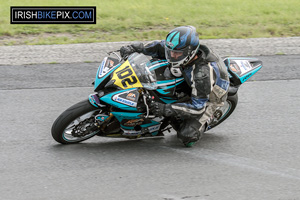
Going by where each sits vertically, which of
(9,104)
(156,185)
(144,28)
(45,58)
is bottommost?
(156,185)

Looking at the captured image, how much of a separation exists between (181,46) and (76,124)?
1415 millimetres

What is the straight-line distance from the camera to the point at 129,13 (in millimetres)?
12633

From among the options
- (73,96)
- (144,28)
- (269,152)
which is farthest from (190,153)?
(144,28)

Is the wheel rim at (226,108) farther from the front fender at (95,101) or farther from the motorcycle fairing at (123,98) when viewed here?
the front fender at (95,101)

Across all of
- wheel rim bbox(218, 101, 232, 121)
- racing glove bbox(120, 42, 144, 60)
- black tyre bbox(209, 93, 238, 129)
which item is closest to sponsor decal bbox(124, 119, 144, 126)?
racing glove bbox(120, 42, 144, 60)

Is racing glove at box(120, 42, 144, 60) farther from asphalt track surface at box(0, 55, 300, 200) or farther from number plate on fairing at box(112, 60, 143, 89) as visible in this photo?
asphalt track surface at box(0, 55, 300, 200)

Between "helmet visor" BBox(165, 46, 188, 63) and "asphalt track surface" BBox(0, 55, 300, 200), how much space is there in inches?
41.7

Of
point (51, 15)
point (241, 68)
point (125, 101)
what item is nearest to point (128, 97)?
point (125, 101)

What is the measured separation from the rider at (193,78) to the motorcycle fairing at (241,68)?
1.00ft

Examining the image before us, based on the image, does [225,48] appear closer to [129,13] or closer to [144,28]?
[144,28]

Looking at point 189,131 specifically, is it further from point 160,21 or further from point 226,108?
point 160,21

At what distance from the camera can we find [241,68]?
5961mm

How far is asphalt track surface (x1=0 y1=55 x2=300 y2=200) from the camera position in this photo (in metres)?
4.75

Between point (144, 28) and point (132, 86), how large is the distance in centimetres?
637
